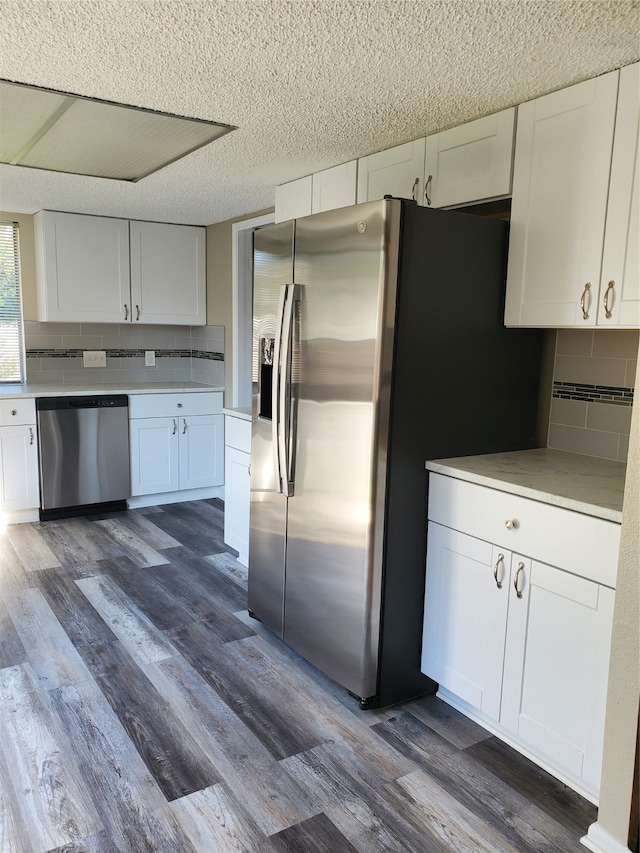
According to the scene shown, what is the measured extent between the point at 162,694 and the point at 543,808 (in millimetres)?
1384

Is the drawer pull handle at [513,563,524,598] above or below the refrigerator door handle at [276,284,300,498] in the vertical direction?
below

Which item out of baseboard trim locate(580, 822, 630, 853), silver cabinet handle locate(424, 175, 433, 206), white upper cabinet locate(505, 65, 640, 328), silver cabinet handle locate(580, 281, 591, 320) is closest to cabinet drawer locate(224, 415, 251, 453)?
silver cabinet handle locate(424, 175, 433, 206)

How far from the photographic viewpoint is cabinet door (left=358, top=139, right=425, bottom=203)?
270 cm

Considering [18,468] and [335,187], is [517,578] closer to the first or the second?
[335,187]

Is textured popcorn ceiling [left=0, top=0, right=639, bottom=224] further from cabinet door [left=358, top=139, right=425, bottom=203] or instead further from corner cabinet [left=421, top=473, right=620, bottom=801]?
corner cabinet [left=421, top=473, right=620, bottom=801]

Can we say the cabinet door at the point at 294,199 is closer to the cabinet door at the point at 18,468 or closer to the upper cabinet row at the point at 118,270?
the upper cabinet row at the point at 118,270

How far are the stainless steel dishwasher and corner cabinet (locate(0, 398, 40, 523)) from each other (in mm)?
53

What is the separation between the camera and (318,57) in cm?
193

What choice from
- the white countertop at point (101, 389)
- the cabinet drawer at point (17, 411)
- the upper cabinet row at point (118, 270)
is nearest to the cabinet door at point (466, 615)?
the white countertop at point (101, 389)

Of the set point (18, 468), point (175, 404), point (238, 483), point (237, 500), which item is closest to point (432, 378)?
point (238, 483)

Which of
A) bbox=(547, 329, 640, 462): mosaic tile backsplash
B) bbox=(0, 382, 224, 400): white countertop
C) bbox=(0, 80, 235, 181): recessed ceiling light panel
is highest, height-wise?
bbox=(0, 80, 235, 181): recessed ceiling light panel

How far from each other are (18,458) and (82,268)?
1445mm

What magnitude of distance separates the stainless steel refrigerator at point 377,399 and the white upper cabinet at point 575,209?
15 centimetres

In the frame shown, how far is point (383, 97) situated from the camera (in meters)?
2.24
